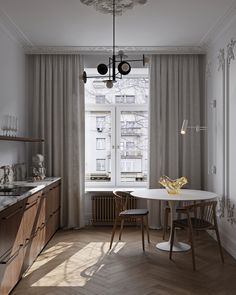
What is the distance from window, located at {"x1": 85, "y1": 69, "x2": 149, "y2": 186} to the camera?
627cm

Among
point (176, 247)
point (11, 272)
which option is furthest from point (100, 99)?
point (11, 272)

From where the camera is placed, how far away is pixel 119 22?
14.7ft

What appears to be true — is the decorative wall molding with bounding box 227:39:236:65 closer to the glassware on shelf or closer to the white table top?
the white table top

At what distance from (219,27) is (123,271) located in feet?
10.9

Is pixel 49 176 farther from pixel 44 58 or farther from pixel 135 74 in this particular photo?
pixel 135 74

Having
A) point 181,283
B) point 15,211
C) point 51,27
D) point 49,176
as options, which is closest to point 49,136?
point 49,176

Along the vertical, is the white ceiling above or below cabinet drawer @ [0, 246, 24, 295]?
above

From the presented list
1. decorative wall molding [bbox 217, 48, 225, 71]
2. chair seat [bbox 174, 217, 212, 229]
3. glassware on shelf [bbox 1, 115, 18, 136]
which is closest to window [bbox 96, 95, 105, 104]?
glassware on shelf [bbox 1, 115, 18, 136]

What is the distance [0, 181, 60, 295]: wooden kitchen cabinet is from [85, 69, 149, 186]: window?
1.46 m

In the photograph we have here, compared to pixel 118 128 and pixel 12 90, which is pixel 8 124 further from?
pixel 118 128

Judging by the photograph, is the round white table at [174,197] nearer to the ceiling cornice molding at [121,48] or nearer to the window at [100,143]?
the window at [100,143]

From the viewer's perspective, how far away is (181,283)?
3.41 meters

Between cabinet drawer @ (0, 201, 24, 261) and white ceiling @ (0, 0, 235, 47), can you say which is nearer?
cabinet drawer @ (0, 201, 24, 261)

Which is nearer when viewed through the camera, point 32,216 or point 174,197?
point 32,216
